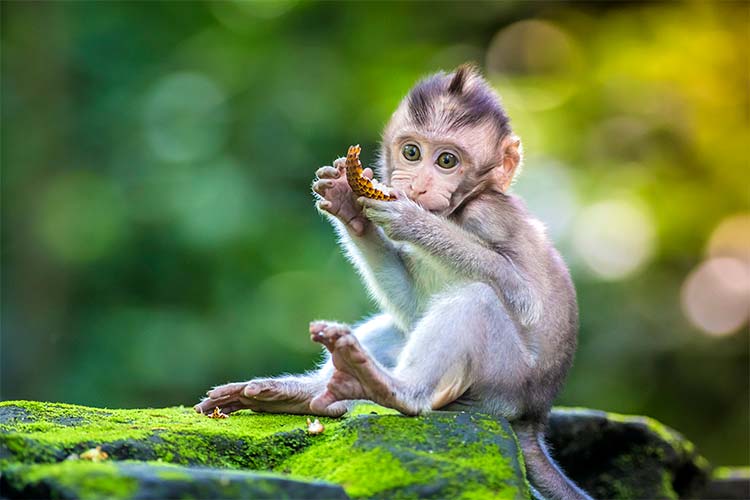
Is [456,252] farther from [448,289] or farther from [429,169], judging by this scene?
[429,169]

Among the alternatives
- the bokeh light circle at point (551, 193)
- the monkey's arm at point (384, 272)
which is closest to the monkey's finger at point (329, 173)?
the monkey's arm at point (384, 272)

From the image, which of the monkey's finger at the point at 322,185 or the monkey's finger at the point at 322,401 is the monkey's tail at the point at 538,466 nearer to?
the monkey's finger at the point at 322,401

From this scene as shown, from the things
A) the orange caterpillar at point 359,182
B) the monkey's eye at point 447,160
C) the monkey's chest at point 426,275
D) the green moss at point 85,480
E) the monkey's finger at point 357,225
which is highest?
the monkey's eye at point 447,160

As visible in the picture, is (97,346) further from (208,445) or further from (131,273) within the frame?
(208,445)

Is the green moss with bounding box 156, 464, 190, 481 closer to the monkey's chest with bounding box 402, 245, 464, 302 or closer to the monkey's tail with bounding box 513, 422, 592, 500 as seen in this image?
the monkey's chest with bounding box 402, 245, 464, 302

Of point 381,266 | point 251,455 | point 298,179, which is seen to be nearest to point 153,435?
point 251,455
